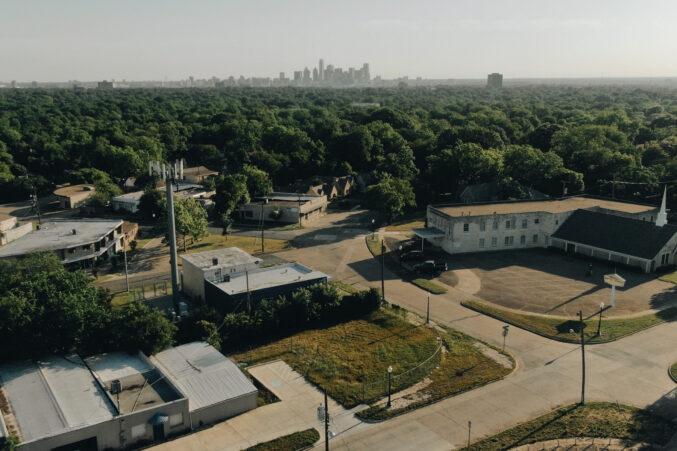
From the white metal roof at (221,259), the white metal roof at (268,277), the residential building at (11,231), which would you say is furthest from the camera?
the residential building at (11,231)

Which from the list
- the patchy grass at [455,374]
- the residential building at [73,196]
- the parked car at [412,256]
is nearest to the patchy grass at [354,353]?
the patchy grass at [455,374]

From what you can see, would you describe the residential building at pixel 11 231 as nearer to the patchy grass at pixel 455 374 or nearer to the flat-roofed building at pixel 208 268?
the flat-roofed building at pixel 208 268

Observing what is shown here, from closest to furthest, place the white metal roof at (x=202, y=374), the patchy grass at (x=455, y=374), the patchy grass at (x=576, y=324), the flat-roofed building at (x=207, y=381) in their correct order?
the flat-roofed building at (x=207, y=381), the white metal roof at (x=202, y=374), the patchy grass at (x=455, y=374), the patchy grass at (x=576, y=324)

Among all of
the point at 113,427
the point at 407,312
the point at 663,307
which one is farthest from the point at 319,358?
the point at 663,307

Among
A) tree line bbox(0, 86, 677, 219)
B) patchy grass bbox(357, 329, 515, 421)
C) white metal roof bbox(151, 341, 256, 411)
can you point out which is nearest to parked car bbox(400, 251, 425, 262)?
tree line bbox(0, 86, 677, 219)

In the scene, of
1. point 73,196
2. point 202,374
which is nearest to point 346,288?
point 202,374

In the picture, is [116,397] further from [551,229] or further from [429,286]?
[551,229]

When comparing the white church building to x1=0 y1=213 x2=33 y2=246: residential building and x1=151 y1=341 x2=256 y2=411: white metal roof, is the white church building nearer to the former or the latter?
x1=151 y1=341 x2=256 y2=411: white metal roof
